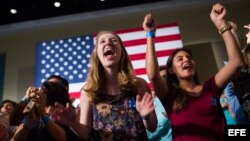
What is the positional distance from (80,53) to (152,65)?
3.20m

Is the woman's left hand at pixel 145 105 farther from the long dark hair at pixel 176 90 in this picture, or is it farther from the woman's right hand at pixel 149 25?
the woman's right hand at pixel 149 25

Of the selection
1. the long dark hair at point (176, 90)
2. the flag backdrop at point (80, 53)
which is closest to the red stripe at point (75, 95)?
the flag backdrop at point (80, 53)

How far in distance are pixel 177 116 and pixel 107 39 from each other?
2.18 ft

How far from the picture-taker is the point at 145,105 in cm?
170

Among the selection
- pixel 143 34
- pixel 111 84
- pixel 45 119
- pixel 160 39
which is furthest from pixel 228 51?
pixel 143 34

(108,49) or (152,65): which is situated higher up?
(108,49)

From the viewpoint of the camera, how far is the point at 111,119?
179 centimetres

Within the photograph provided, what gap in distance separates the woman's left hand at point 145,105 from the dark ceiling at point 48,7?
3.88 meters

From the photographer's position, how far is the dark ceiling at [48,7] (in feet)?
17.7

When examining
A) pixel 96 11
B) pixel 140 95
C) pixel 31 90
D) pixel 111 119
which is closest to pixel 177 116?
pixel 140 95

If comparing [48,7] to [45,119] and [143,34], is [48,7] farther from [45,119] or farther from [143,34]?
[45,119]

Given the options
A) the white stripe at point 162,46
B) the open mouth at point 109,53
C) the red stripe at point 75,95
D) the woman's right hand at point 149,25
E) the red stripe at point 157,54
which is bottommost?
the red stripe at point 75,95

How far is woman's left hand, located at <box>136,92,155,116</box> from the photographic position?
5.53ft

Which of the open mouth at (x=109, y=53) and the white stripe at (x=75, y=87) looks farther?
the white stripe at (x=75, y=87)
